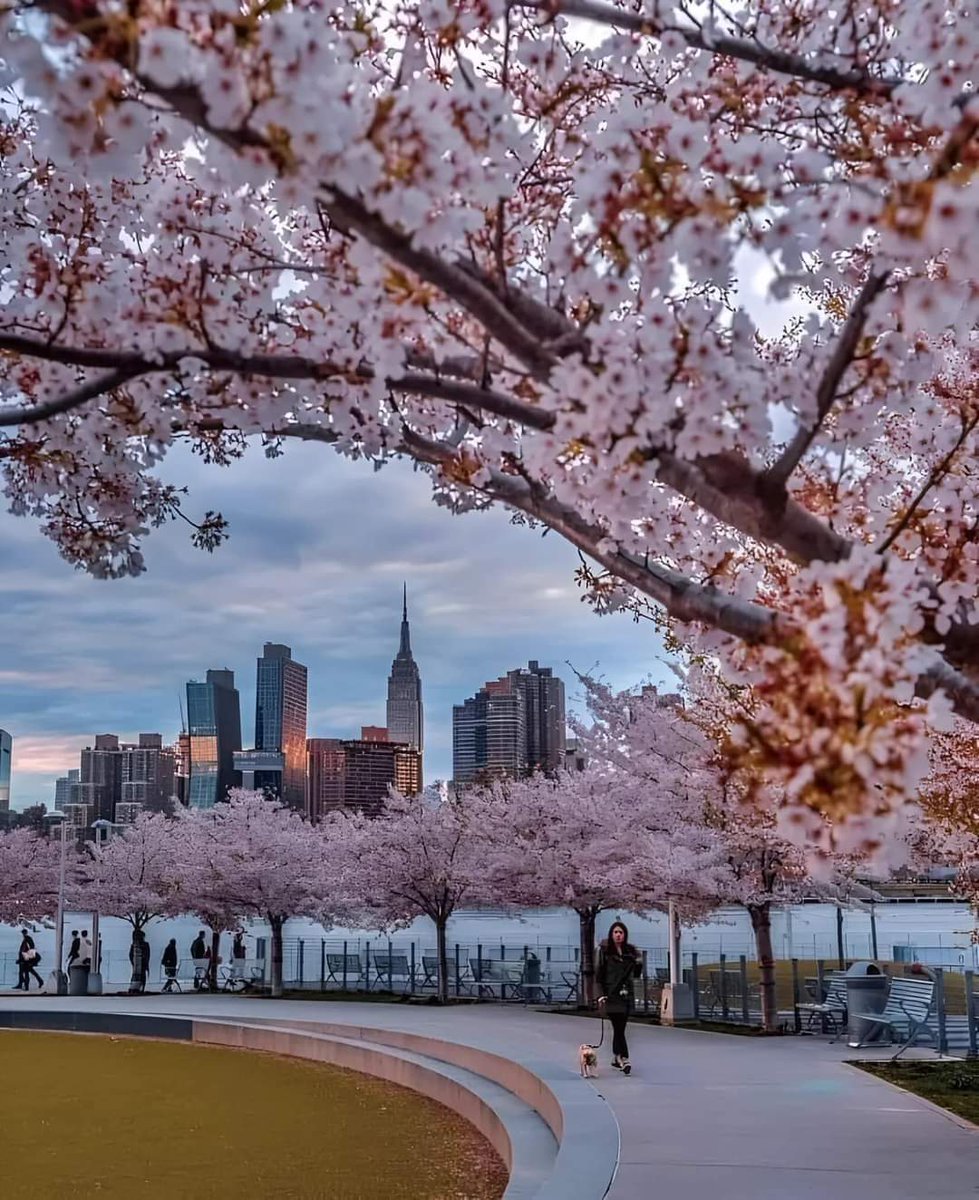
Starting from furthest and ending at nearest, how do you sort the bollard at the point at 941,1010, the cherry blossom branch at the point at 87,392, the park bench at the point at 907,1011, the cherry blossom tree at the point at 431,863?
1. the cherry blossom tree at the point at 431,863
2. the park bench at the point at 907,1011
3. the bollard at the point at 941,1010
4. the cherry blossom branch at the point at 87,392

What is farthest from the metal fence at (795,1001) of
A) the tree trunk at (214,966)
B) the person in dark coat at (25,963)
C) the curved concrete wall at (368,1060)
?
the person in dark coat at (25,963)

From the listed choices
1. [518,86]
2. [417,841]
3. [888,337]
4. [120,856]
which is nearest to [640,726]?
[417,841]

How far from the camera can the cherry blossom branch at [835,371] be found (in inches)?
153

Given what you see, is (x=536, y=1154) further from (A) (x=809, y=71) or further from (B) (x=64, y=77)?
(B) (x=64, y=77)

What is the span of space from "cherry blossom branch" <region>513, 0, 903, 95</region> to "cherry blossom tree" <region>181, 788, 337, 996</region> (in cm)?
2779

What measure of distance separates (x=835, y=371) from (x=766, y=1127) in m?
7.48

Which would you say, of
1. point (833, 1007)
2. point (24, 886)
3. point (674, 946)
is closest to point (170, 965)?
point (24, 886)

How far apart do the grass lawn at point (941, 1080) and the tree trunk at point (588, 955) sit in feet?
35.5

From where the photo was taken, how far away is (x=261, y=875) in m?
33.6

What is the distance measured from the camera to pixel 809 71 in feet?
18.0

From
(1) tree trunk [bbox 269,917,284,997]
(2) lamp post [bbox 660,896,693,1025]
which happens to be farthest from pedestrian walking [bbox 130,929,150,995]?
(2) lamp post [bbox 660,896,693,1025]

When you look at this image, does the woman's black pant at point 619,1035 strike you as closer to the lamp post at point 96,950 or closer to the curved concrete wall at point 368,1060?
the curved concrete wall at point 368,1060

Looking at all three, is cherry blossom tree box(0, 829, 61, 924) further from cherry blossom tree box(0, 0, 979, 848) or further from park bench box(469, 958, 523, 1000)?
cherry blossom tree box(0, 0, 979, 848)

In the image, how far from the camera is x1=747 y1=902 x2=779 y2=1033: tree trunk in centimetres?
1786
